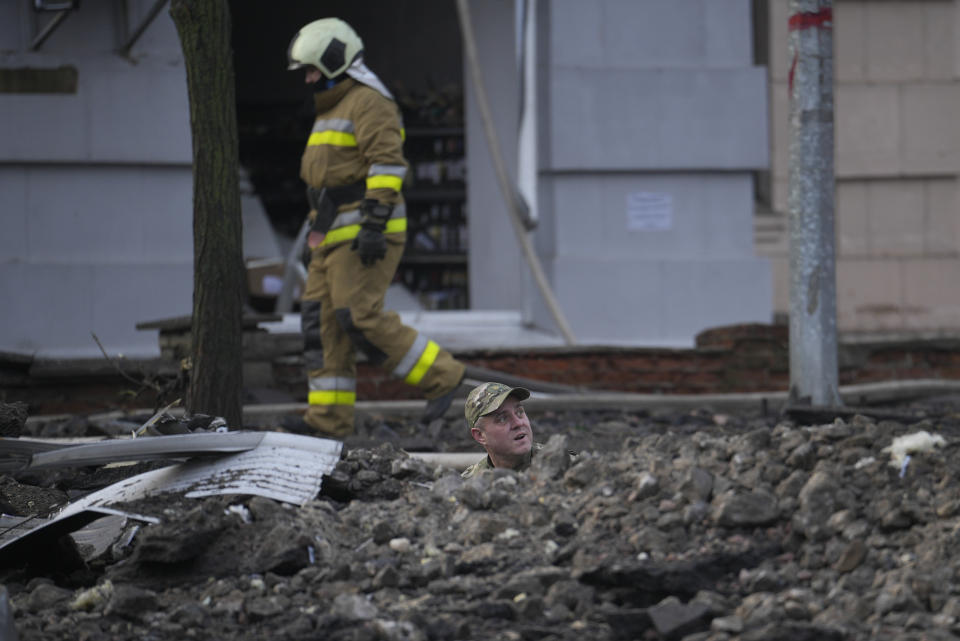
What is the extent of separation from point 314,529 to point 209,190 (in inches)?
78.8

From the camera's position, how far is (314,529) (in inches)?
130

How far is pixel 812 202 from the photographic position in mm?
5441

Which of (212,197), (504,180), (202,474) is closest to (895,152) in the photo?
(504,180)

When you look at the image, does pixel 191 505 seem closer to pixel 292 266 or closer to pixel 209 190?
pixel 209 190

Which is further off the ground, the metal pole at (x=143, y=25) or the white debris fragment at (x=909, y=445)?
the metal pole at (x=143, y=25)

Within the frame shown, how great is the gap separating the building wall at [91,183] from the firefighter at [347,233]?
8.82 feet

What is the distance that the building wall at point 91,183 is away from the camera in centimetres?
821

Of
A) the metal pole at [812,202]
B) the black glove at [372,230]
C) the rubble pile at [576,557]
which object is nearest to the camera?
the rubble pile at [576,557]

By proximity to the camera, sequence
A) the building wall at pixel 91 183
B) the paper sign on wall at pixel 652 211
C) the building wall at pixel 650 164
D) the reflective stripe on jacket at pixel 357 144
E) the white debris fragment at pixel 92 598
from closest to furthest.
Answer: the white debris fragment at pixel 92 598 → the reflective stripe on jacket at pixel 357 144 → the building wall at pixel 91 183 → the building wall at pixel 650 164 → the paper sign on wall at pixel 652 211

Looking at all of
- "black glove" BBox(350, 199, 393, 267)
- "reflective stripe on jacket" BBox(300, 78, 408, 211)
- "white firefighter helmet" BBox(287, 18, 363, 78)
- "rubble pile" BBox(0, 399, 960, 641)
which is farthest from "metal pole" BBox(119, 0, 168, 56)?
"rubble pile" BBox(0, 399, 960, 641)

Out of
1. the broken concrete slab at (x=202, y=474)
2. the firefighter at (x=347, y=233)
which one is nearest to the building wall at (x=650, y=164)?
the firefighter at (x=347, y=233)

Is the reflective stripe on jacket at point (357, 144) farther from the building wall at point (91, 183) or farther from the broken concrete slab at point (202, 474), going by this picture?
the building wall at point (91, 183)

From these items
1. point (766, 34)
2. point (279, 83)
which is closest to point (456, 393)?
point (766, 34)

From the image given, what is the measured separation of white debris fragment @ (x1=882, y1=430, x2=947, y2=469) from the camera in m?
3.32
